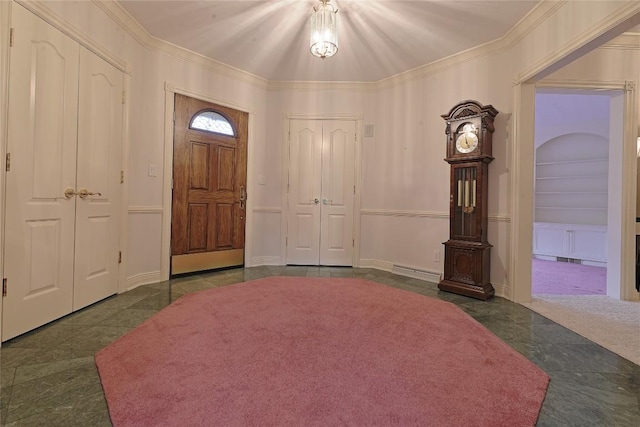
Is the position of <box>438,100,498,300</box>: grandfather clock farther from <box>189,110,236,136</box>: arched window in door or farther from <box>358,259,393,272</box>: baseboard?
<box>189,110,236,136</box>: arched window in door

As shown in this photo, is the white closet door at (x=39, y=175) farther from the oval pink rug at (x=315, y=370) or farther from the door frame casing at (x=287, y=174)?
the door frame casing at (x=287, y=174)

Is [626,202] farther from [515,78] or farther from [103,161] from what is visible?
[103,161]

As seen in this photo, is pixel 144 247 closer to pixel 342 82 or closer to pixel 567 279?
pixel 342 82

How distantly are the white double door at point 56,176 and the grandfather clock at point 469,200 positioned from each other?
3374 mm

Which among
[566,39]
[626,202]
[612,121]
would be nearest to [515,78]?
[566,39]

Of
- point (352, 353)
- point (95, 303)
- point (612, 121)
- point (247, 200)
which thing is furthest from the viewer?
point (247, 200)

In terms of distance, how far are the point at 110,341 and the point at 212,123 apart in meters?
2.85

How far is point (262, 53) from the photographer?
11.9ft

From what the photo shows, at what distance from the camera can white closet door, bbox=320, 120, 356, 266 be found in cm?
452

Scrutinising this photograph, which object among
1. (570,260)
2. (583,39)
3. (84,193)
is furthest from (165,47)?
(570,260)

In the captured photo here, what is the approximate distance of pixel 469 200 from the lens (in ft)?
10.6

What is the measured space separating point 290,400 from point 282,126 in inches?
151

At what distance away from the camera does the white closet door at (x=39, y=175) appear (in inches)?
77.8

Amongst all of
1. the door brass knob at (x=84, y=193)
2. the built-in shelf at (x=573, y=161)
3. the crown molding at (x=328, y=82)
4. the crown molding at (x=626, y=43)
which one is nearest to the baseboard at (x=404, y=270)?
the crown molding at (x=328, y=82)
